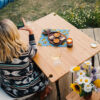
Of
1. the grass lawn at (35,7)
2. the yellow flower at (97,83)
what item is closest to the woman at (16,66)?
the yellow flower at (97,83)

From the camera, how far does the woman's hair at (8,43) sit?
5.08ft

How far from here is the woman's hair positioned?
1.55 metres

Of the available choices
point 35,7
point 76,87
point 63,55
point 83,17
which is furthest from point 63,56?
point 35,7

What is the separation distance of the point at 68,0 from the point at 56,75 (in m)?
3.06

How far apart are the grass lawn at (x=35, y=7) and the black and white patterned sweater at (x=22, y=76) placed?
7.24ft

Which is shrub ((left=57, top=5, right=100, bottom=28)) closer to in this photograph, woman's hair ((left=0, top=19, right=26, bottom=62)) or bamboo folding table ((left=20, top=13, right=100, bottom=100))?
bamboo folding table ((left=20, top=13, right=100, bottom=100))

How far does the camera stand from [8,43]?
1580 millimetres

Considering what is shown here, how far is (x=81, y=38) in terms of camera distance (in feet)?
6.86

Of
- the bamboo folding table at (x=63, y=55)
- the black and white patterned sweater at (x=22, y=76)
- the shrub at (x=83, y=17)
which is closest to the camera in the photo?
the black and white patterned sweater at (x=22, y=76)

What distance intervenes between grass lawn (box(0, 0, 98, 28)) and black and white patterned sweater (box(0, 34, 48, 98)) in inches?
86.9

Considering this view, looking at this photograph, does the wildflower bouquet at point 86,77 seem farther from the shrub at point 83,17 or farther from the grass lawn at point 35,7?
the grass lawn at point 35,7

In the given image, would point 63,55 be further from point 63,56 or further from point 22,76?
point 22,76

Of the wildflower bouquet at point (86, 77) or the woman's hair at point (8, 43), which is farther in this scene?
the woman's hair at point (8, 43)

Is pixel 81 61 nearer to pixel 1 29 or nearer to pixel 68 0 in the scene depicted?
pixel 1 29
